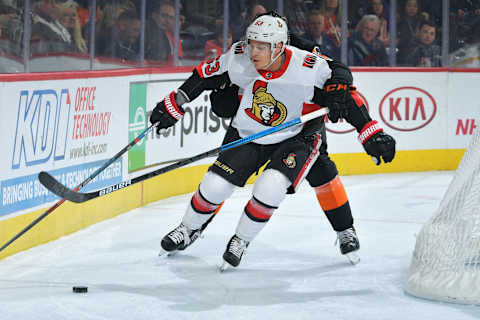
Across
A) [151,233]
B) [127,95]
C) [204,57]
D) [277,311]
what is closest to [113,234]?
[151,233]

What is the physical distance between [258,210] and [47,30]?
5.22ft

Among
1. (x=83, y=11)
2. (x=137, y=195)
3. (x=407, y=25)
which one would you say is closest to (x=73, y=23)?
(x=83, y=11)

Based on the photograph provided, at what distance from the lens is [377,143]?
396cm

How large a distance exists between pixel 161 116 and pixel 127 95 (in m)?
1.45

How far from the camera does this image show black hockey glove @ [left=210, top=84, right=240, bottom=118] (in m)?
4.28

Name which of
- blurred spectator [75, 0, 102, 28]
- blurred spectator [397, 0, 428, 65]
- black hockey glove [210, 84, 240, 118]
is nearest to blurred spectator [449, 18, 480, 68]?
blurred spectator [397, 0, 428, 65]

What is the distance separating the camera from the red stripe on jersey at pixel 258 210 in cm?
402

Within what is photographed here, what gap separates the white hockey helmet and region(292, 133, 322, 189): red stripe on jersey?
0.48m

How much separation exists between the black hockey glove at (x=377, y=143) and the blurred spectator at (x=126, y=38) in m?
2.18

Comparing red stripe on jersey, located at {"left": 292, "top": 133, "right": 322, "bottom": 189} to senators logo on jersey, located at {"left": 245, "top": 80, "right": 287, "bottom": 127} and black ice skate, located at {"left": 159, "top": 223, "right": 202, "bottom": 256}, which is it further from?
black ice skate, located at {"left": 159, "top": 223, "right": 202, "bottom": 256}

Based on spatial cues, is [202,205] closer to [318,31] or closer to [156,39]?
[156,39]

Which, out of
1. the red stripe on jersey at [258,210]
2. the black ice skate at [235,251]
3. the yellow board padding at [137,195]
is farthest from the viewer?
the yellow board padding at [137,195]

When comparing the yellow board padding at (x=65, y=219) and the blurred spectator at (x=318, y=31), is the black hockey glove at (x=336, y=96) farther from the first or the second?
the blurred spectator at (x=318, y=31)

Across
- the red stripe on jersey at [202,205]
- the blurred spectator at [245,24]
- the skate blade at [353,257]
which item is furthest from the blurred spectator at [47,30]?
the blurred spectator at [245,24]
